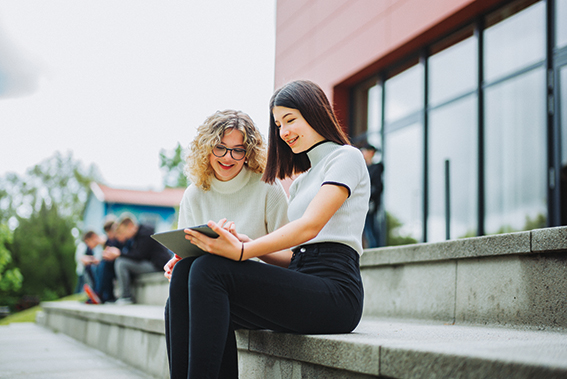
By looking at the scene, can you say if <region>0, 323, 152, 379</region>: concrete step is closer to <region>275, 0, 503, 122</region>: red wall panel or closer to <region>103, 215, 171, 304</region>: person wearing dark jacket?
<region>103, 215, 171, 304</region>: person wearing dark jacket

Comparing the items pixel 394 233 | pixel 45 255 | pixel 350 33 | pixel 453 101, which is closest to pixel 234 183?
pixel 453 101

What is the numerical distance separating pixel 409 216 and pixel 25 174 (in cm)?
4249

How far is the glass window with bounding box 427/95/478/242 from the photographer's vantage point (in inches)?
266

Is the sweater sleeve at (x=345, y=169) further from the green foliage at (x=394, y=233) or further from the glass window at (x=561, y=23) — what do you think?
the green foliage at (x=394, y=233)

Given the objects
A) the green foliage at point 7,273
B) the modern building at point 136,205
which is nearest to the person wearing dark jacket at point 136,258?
the green foliage at point 7,273

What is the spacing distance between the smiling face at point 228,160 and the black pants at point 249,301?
66 cm

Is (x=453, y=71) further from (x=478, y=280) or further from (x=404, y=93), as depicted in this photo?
(x=478, y=280)

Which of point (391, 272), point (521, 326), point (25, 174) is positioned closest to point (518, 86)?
point (391, 272)

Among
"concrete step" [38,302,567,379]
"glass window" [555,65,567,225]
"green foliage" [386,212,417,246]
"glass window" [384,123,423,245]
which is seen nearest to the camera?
"concrete step" [38,302,567,379]

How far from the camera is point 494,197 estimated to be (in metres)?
6.38

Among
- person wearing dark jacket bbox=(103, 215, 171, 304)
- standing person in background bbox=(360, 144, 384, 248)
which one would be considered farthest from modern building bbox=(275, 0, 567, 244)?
person wearing dark jacket bbox=(103, 215, 171, 304)

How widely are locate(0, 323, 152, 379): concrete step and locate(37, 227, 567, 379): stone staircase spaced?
0.25 m

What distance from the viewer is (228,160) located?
2.58 m

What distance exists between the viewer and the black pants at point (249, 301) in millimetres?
1805
